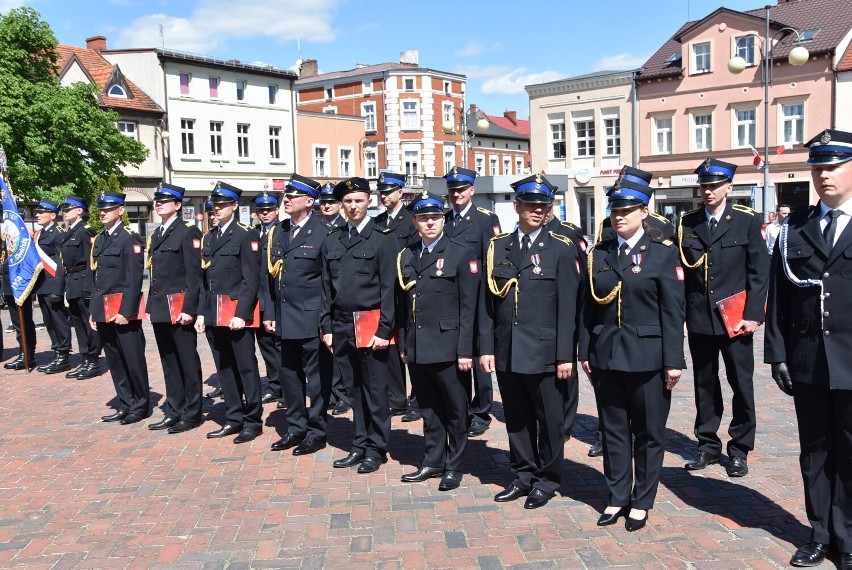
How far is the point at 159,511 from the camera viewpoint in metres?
5.53

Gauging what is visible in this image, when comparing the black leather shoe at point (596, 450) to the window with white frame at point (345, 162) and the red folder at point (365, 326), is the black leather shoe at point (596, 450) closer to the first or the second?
the red folder at point (365, 326)

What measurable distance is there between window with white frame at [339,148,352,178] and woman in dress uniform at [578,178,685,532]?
47.0m

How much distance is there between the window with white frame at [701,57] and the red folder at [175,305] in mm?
33096

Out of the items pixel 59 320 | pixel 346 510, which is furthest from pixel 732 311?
pixel 59 320

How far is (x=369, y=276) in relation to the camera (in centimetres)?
629

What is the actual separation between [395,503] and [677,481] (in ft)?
6.99

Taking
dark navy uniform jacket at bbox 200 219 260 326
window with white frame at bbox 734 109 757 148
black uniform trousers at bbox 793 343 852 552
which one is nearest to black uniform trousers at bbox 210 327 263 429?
dark navy uniform jacket at bbox 200 219 260 326

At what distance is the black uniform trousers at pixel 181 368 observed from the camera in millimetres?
7797

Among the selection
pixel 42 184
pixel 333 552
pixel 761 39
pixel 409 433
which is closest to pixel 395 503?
pixel 333 552

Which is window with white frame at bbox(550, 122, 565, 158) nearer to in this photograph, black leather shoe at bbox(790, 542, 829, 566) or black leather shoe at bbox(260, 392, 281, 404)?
black leather shoe at bbox(260, 392, 281, 404)

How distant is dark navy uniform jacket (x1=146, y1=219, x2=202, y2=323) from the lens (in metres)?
7.68

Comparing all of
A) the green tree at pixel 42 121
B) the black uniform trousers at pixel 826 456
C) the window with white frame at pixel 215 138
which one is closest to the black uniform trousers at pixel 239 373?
the black uniform trousers at pixel 826 456

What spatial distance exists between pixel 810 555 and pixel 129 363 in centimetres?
657

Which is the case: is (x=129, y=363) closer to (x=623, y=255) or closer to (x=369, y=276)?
(x=369, y=276)
